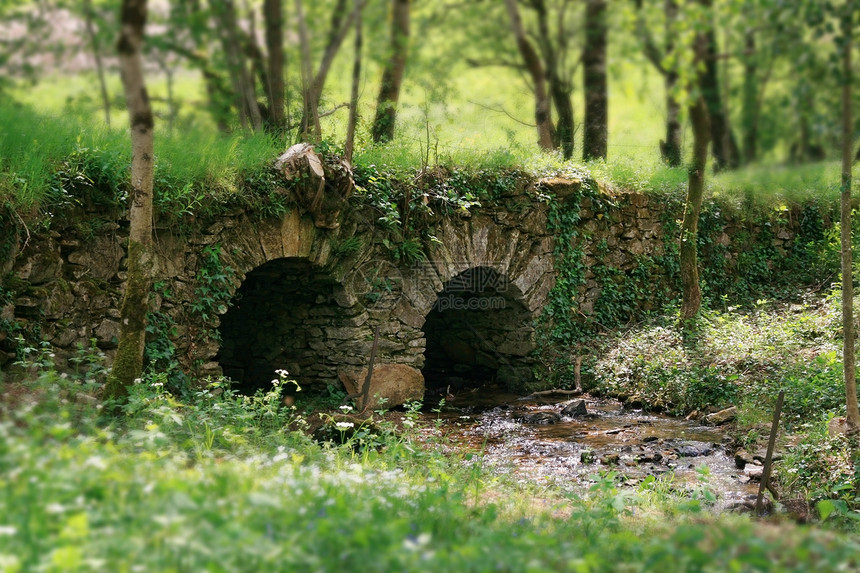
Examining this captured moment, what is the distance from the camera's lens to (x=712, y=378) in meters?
7.91

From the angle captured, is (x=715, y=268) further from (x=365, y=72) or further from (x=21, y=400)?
(x=21, y=400)

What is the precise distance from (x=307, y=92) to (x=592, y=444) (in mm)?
4388

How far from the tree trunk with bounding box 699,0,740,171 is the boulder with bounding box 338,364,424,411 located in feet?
12.9

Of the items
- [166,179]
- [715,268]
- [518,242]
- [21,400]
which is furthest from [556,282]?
[21,400]

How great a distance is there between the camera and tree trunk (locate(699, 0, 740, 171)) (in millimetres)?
5527

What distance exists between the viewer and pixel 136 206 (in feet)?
14.6

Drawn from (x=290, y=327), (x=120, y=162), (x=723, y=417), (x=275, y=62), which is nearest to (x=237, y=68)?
(x=275, y=62)

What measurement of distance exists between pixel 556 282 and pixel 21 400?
6880 millimetres

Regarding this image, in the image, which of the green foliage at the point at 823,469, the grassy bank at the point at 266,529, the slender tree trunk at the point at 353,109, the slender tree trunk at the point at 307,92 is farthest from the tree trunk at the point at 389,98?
the grassy bank at the point at 266,529

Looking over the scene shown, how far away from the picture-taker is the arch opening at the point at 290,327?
7.54m

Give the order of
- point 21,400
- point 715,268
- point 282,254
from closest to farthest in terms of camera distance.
→ point 21,400, point 282,254, point 715,268

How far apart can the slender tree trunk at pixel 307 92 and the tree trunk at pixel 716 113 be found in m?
3.09

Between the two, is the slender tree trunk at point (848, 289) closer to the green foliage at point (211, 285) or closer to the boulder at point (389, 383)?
the boulder at point (389, 383)

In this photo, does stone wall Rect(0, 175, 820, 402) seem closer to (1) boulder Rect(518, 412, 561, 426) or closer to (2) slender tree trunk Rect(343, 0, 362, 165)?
(2) slender tree trunk Rect(343, 0, 362, 165)
